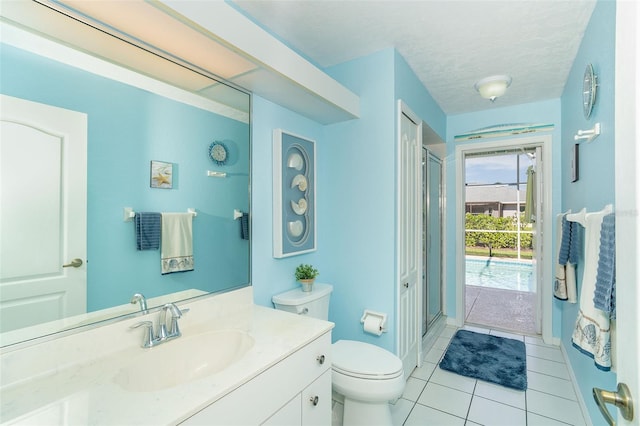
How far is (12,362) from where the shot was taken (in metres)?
0.91

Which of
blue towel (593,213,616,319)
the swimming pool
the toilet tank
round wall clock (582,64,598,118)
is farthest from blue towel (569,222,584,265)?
the swimming pool

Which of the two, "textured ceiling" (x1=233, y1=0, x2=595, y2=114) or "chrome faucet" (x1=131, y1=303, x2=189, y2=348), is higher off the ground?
"textured ceiling" (x1=233, y1=0, x2=595, y2=114)

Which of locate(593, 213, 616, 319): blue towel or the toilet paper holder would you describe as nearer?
locate(593, 213, 616, 319): blue towel

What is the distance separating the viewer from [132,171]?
1.26 meters

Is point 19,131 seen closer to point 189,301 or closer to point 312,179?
point 189,301

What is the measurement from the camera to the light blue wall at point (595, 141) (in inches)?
54.6

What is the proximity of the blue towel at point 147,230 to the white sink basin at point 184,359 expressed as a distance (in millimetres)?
420

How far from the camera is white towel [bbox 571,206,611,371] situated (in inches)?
46.3

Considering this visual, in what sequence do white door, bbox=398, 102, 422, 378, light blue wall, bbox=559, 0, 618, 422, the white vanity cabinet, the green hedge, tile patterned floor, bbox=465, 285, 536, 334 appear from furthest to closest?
the green hedge → tile patterned floor, bbox=465, 285, 536, 334 → white door, bbox=398, 102, 422, 378 → light blue wall, bbox=559, 0, 618, 422 → the white vanity cabinet

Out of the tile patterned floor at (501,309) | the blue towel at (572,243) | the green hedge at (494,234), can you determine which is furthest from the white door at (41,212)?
the green hedge at (494,234)

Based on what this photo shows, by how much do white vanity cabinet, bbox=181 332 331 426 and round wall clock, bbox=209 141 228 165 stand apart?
1043mm

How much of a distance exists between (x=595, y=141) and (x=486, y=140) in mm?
1821

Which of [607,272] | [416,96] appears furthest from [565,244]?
[416,96]

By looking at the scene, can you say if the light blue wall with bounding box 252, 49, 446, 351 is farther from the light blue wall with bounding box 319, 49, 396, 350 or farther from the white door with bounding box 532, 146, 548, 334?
the white door with bounding box 532, 146, 548, 334
